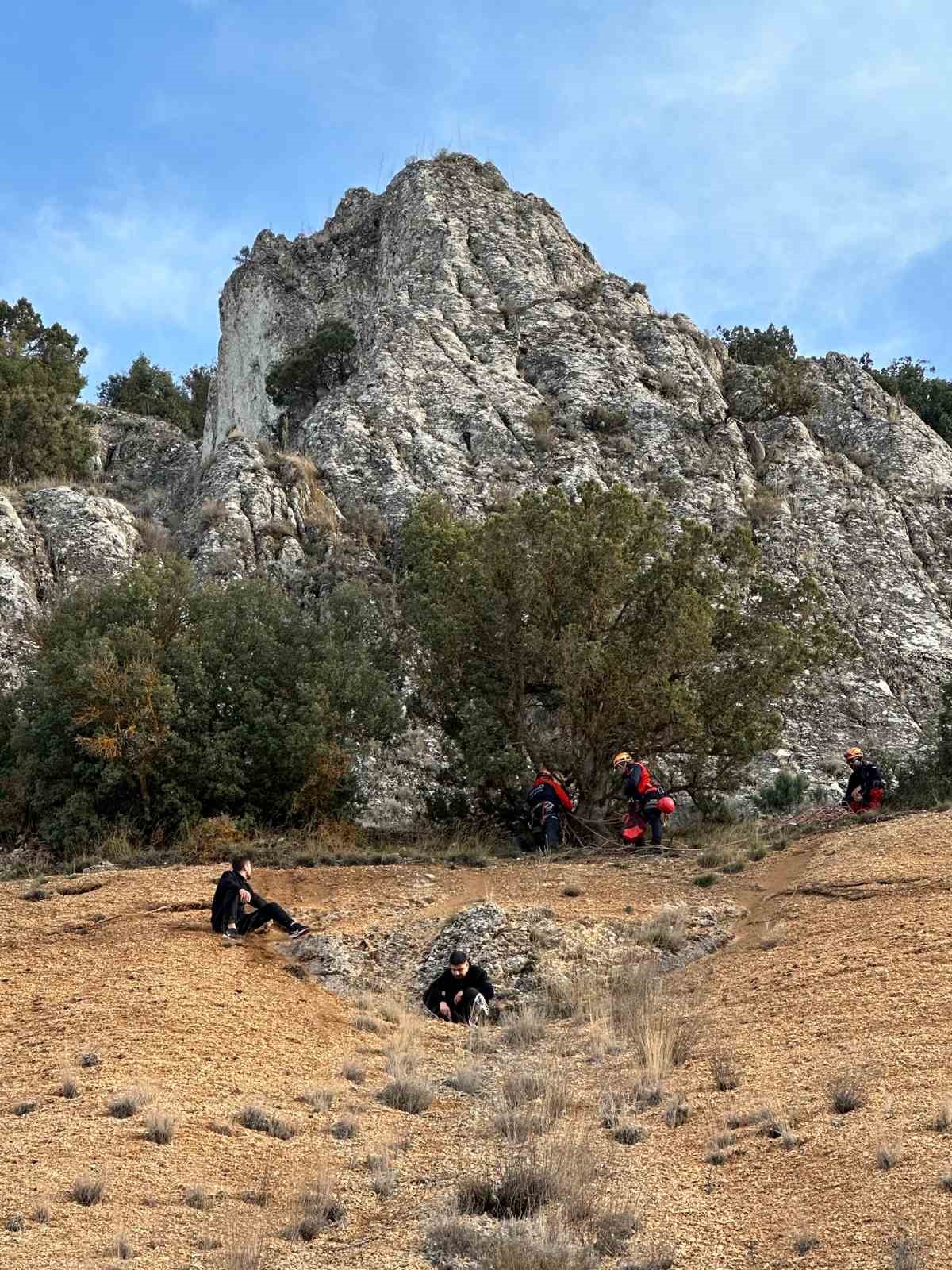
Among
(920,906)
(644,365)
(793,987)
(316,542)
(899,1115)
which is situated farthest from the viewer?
(644,365)

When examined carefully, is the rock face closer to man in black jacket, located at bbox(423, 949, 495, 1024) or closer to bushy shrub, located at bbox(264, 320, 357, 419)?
bushy shrub, located at bbox(264, 320, 357, 419)

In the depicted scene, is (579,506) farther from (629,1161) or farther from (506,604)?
(629,1161)

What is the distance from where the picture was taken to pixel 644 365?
43.0 m

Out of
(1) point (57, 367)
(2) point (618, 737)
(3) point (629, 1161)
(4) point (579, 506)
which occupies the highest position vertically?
(1) point (57, 367)

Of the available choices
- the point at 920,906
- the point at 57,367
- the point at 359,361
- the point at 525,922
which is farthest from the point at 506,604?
the point at 57,367

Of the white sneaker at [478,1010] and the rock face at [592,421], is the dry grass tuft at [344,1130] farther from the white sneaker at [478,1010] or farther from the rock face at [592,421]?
the rock face at [592,421]

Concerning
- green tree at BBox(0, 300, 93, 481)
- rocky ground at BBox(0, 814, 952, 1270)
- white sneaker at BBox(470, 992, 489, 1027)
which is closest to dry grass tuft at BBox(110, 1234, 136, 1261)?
rocky ground at BBox(0, 814, 952, 1270)

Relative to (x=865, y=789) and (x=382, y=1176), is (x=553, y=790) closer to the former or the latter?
(x=865, y=789)

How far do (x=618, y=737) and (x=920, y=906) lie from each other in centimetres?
860

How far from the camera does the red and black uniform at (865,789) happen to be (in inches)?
819

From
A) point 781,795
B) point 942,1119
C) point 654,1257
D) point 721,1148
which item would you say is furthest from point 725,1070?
Answer: point 781,795

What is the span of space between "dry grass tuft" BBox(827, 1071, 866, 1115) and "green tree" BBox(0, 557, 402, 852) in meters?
13.0

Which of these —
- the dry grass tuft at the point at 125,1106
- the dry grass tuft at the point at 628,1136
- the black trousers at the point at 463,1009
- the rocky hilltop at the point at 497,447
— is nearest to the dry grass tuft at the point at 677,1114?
the dry grass tuft at the point at 628,1136

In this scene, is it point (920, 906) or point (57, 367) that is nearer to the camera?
point (920, 906)
